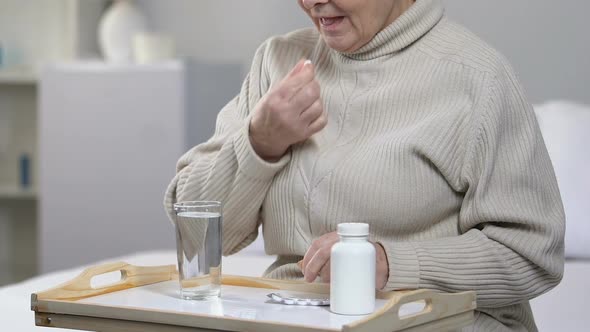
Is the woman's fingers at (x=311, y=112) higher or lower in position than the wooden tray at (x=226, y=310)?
higher

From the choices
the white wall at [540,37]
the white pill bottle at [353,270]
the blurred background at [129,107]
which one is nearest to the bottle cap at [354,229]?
the white pill bottle at [353,270]

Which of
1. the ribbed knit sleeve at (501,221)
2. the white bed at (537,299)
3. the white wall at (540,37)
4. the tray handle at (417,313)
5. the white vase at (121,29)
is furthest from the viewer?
the white vase at (121,29)

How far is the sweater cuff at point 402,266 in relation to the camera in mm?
1418

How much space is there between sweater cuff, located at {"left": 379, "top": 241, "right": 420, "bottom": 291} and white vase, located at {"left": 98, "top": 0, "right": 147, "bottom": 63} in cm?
263

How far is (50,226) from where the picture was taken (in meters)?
3.94

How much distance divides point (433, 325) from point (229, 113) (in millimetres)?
635

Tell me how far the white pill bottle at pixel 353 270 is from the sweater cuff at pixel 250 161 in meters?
0.38

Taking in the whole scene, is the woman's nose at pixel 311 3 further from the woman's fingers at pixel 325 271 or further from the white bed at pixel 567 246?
the white bed at pixel 567 246

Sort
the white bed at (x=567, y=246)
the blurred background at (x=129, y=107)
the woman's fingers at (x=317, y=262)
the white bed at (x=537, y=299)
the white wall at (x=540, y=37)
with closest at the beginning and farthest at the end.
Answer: the woman's fingers at (x=317, y=262), the white bed at (x=537, y=299), the white bed at (x=567, y=246), the white wall at (x=540, y=37), the blurred background at (x=129, y=107)

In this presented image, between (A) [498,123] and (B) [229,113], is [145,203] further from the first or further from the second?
(A) [498,123]

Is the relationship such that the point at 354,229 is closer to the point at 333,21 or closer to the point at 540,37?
the point at 333,21

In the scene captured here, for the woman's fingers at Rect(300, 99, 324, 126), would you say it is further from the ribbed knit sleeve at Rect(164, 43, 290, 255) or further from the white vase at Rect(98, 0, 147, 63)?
the white vase at Rect(98, 0, 147, 63)

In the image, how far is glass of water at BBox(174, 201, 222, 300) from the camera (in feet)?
4.48

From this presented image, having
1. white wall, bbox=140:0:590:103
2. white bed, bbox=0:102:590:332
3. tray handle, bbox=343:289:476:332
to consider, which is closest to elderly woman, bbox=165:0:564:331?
tray handle, bbox=343:289:476:332
